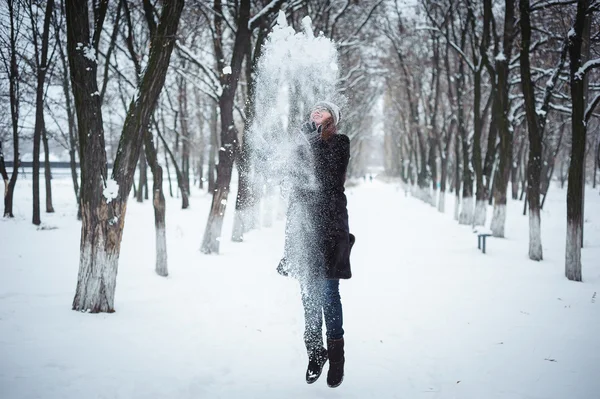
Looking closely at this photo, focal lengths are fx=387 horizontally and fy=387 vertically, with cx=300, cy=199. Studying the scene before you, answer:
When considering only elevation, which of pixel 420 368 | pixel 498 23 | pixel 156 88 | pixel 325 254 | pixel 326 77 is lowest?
pixel 420 368

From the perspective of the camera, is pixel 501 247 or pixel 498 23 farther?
pixel 498 23

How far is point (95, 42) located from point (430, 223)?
13259 millimetres

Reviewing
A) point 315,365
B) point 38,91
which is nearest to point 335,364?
point 315,365

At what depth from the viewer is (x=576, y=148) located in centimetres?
623

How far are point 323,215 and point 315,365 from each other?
3.87 feet

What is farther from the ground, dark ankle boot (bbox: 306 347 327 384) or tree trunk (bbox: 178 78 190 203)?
tree trunk (bbox: 178 78 190 203)

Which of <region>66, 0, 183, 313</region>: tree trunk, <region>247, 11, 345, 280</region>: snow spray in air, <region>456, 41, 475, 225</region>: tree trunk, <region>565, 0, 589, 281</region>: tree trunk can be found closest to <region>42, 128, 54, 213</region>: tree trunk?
<region>247, 11, 345, 280</region>: snow spray in air

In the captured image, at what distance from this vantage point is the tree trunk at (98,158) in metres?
3.97

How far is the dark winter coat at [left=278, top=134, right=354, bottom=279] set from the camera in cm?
279

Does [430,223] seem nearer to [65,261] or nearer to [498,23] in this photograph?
[498,23]

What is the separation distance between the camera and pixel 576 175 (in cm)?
632

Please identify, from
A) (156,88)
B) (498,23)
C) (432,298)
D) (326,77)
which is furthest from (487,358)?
(498,23)

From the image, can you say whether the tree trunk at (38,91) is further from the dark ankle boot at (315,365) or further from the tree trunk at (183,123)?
the dark ankle boot at (315,365)

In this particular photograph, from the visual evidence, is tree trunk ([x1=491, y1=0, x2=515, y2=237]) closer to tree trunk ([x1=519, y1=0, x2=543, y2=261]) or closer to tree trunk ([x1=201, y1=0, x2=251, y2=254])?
tree trunk ([x1=519, y1=0, x2=543, y2=261])
